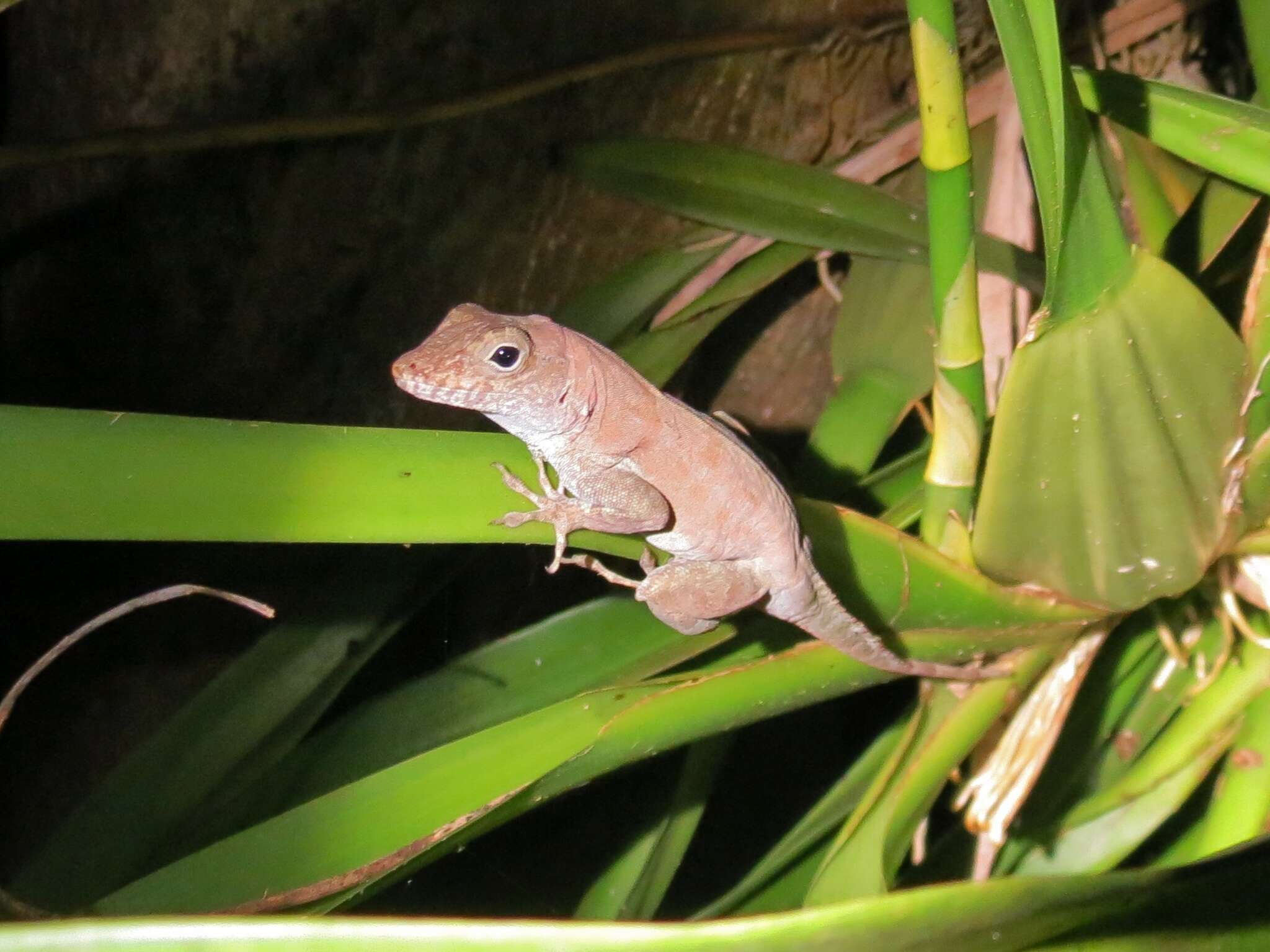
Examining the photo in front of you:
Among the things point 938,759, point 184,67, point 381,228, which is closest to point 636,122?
point 381,228

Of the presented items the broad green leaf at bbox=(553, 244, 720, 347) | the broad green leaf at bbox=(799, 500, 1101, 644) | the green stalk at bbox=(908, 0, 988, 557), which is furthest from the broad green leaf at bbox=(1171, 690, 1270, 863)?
the broad green leaf at bbox=(553, 244, 720, 347)

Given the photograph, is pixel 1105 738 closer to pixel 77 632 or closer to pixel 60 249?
pixel 77 632

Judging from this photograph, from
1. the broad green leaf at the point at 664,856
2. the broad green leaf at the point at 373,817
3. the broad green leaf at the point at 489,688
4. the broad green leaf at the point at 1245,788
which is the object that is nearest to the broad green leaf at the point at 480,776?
the broad green leaf at the point at 373,817

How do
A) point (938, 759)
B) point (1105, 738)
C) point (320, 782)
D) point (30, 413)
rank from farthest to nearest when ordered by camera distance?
A: point (1105, 738) → point (938, 759) → point (320, 782) → point (30, 413)

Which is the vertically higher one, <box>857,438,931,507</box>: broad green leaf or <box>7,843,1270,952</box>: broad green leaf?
<box>7,843,1270,952</box>: broad green leaf

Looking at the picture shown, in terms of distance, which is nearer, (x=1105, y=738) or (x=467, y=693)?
(x=467, y=693)

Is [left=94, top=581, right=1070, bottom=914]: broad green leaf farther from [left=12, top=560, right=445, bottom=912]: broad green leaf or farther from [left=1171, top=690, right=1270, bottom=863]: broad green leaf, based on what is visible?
[left=1171, top=690, right=1270, bottom=863]: broad green leaf

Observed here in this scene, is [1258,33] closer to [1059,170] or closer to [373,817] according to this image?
[1059,170]
